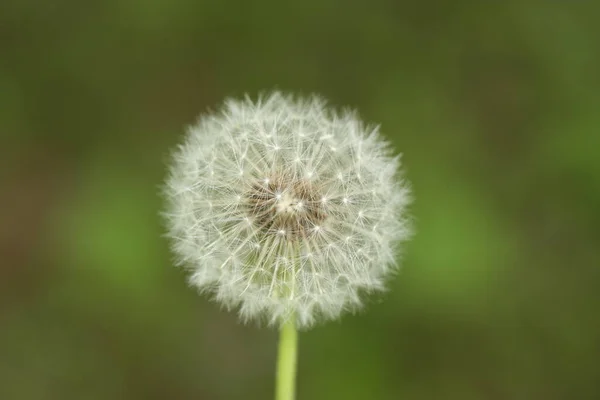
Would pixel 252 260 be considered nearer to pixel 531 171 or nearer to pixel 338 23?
Result: pixel 531 171

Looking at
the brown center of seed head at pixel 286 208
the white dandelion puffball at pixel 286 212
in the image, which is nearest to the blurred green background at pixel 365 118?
the white dandelion puffball at pixel 286 212

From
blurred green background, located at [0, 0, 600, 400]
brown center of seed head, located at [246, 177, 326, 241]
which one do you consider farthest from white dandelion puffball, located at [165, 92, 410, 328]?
blurred green background, located at [0, 0, 600, 400]

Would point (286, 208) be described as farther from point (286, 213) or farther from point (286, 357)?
point (286, 357)

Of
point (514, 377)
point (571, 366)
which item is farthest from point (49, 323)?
point (571, 366)

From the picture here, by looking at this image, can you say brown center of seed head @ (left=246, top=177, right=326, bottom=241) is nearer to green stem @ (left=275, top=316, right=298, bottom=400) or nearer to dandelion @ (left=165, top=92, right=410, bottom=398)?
dandelion @ (left=165, top=92, right=410, bottom=398)

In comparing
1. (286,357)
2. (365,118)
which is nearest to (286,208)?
(286,357)

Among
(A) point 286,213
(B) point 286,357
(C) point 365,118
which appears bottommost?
(B) point 286,357
